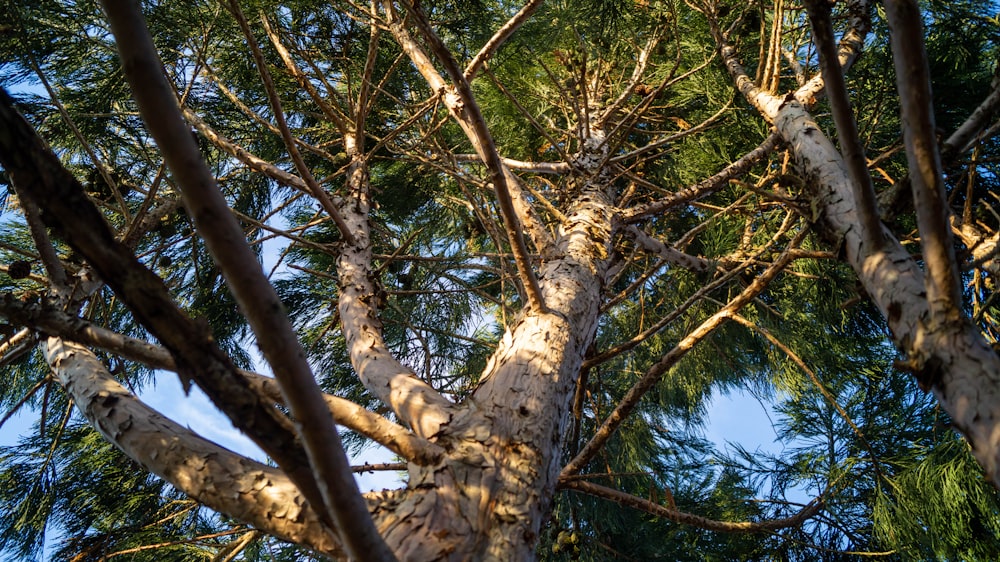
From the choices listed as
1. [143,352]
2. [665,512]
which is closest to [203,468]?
[143,352]

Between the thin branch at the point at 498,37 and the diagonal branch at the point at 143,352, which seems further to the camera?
the thin branch at the point at 498,37

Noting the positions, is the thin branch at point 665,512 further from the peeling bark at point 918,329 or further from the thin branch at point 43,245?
the thin branch at point 43,245

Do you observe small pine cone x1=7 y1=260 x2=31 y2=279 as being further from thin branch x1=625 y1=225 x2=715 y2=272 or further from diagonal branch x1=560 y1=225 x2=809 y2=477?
thin branch x1=625 y1=225 x2=715 y2=272

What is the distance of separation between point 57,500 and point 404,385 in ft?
8.42

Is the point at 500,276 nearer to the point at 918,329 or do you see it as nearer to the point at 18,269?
the point at 18,269

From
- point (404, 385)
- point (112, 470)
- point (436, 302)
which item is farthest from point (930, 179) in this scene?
point (112, 470)

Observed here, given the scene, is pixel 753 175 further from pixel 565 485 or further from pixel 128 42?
pixel 128 42

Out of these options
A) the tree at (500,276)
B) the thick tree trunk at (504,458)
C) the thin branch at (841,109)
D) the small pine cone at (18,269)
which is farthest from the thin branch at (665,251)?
the small pine cone at (18,269)

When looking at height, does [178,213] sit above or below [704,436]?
above

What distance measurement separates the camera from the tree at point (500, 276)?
0.86m

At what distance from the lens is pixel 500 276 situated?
3117 mm

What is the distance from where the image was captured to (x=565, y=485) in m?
Answer: 1.70

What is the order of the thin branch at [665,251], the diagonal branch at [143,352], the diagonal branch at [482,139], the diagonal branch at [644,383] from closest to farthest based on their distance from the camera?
the diagonal branch at [143,352] < the diagonal branch at [482,139] < the diagonal branch at [644,383] < the thin branch at [665,251]

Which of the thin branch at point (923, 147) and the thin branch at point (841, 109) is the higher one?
the thin branch at point (841, 109)
